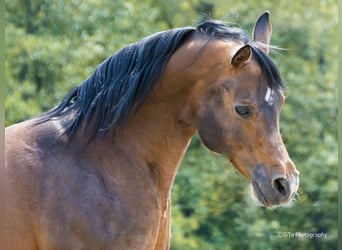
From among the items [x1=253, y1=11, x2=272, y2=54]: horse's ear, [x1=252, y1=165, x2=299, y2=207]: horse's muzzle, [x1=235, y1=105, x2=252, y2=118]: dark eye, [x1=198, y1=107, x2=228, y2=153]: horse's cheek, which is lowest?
[x1=252, y1=165, x2=299, y2=207]: horse's muzzle

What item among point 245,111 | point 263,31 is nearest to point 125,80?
point 245,111

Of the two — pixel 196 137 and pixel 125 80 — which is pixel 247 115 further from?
pixel 196 137

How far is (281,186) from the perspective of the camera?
154 inches

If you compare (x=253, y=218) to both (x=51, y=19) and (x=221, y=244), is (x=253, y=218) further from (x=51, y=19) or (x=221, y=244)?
(x=51, y=19)

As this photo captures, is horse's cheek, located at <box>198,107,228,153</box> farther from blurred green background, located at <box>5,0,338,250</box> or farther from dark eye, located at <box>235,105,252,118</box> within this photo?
blurred green background, located at <box>5,0,338,250</box>

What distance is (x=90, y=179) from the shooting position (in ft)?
13.2

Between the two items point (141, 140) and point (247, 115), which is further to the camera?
point (141, 140)

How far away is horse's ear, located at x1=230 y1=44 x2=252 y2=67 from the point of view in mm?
3971

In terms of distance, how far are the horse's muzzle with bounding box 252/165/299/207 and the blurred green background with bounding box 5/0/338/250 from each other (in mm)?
6185

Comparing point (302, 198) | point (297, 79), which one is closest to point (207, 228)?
point (302, 198)

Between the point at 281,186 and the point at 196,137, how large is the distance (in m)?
7.38

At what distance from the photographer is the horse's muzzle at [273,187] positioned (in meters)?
3.89

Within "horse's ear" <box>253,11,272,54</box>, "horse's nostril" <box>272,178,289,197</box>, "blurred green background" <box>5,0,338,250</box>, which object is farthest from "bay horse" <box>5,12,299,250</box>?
"blurred green background" <box>5,0,338,250</box>

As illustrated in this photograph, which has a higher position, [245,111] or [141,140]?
[245,111]
